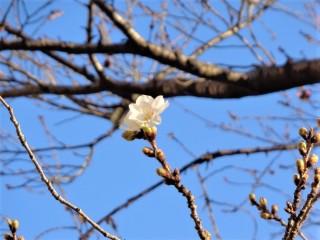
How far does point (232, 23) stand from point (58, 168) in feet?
5.15

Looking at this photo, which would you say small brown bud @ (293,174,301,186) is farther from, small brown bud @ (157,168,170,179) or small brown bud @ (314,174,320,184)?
small brown bud @ (157,168,170,179)

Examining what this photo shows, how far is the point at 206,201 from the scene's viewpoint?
3.00 meters

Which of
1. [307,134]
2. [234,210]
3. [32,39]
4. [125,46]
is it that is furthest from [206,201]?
[307,134]

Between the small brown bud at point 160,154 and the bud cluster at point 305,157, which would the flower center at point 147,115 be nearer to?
the small brown bud at point 160,154

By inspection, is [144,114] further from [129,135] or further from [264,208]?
[264,208]

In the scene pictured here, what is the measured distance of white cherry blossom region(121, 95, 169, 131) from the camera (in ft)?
3.40

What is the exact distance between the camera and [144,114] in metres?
1.06

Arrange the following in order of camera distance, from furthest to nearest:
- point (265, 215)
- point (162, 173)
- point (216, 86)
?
point (216, 86)
point (265, 215)
point (162, 173)

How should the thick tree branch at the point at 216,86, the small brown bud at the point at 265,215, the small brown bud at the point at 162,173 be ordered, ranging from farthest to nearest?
1. the thick tree branch at the point at 216,86
2. the small brown bud at the point at 265,215
3. the small brown bud at the point at 162,173

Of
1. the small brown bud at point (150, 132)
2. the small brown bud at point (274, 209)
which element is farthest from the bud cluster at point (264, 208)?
the small brown bud at point (150, 132)

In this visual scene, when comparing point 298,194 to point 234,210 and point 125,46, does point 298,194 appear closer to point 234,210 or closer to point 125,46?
point 125,46

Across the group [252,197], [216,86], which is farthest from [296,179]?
[216,86]

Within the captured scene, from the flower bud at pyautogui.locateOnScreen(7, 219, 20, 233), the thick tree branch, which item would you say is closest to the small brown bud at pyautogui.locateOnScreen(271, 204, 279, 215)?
the flower bud at pyautogui.locateOnScreen(7, 219, 20, 233)

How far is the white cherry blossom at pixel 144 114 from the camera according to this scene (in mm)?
1037
